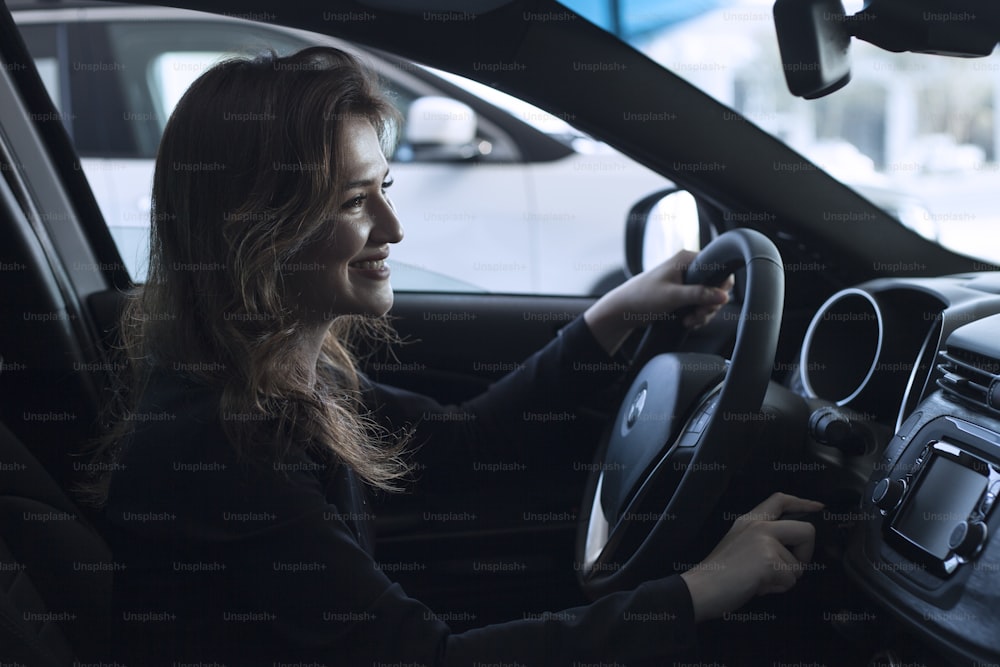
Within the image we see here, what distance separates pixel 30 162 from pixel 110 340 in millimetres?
390

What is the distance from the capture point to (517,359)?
2137 mm

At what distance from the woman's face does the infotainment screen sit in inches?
29.9

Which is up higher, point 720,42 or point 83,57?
point 83,57

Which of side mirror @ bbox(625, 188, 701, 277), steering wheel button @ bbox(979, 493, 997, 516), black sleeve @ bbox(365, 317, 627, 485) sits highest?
side mirror @ bbox(625, 188, 701, 277)

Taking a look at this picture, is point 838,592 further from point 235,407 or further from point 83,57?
point 83,57

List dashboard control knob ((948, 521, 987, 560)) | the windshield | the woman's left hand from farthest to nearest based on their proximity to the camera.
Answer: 1. the windshield
2. the woman's left hand
3. dashboard control knob ((948, 521, 987, 560))

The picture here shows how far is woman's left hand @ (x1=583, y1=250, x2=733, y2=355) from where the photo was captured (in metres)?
1.59

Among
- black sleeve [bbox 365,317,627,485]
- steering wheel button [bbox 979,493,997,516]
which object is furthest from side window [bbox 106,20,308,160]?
steering wheel button [bbox 979,493,997,516]

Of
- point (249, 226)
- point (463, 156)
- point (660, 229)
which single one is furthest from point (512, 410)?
point (463, 156)

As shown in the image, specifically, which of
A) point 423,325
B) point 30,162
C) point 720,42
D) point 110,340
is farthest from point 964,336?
point 720,42

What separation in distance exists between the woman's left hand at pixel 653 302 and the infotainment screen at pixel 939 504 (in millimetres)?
472

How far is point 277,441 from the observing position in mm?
1199

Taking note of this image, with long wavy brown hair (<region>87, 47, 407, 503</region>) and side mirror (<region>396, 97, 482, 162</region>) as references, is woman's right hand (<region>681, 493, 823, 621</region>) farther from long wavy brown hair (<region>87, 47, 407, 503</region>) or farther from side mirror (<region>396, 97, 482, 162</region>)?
side mirror (<region>396, 97, 482, 162</region>)

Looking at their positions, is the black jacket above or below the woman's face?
below
